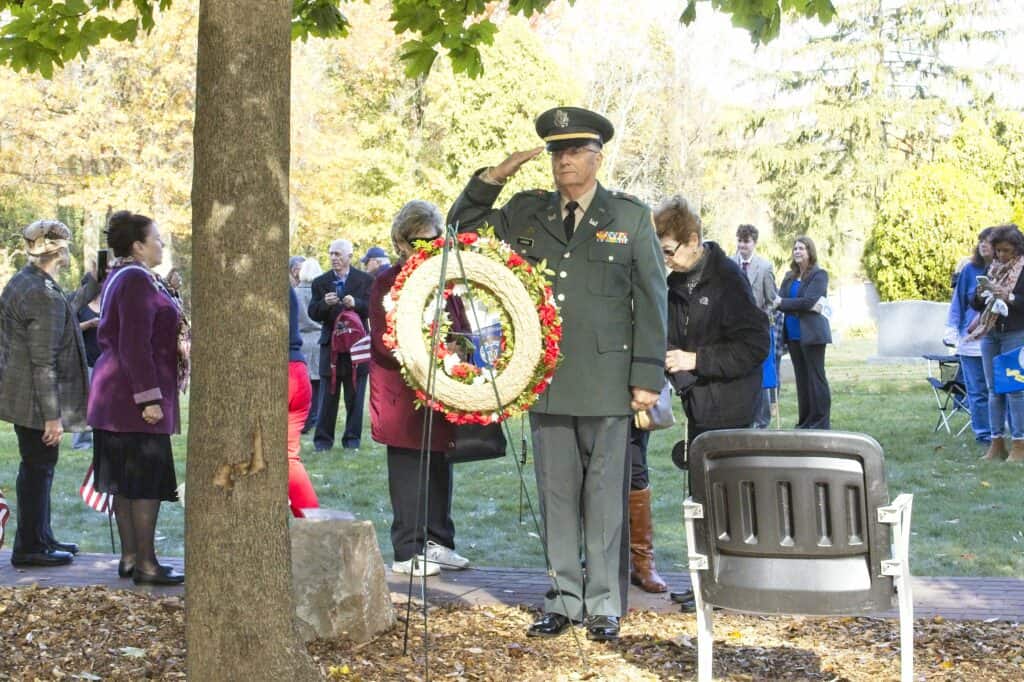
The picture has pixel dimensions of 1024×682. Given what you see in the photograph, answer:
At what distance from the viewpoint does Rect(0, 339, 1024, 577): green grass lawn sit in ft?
Result: 27.0

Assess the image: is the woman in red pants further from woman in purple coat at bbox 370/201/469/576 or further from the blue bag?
the blue bag

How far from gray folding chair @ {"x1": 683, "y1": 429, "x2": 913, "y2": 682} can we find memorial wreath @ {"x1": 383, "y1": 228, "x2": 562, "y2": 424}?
1.35 meters

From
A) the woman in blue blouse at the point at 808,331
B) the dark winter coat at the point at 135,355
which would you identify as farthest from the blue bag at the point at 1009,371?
the dark winter coat at the point at 135,355

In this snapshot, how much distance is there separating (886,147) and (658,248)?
140ft

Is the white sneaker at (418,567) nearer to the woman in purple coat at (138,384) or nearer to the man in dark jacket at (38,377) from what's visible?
the woman in purple coat at (138,384)

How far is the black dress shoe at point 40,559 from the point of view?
7775mm

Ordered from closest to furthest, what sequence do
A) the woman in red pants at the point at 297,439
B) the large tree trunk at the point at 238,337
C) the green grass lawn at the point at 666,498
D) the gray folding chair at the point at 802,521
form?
1. the gray folding chair at the point at 802,521
2. the large tree trunk at the point at 238,337
3. the woman in red pants at the point at 297,439
4. the green grass lawn at the point at 666,498

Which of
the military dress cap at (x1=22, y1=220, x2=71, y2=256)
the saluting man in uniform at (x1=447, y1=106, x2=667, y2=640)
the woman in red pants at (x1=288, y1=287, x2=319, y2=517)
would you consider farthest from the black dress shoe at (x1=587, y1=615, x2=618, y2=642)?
the military dress cap at (x1=22, y1=220, x2=71, y2=256)

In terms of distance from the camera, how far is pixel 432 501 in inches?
305

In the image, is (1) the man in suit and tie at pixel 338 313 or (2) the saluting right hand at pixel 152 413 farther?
(1) the man in suit and tie at pixel 338 313

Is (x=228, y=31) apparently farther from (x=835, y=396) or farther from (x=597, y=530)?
(x=835, y=396)

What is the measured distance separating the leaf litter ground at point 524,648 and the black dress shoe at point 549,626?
5 cm

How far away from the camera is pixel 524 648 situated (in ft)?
18.7

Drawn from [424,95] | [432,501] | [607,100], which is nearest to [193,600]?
[432,501]
